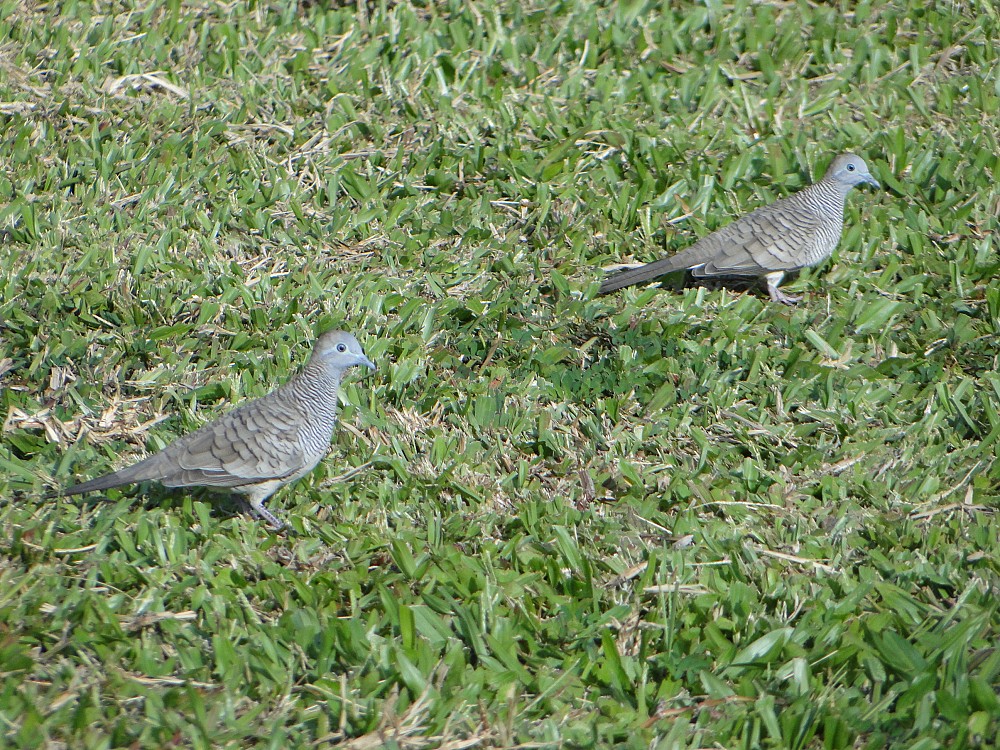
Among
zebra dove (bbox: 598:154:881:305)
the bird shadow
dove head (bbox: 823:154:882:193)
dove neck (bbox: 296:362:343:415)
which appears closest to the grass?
the bird shadow

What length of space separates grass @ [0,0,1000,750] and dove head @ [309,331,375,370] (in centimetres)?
44

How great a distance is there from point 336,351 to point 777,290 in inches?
107

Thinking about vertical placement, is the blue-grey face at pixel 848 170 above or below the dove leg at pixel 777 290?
above

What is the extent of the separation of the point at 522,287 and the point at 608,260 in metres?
0.59

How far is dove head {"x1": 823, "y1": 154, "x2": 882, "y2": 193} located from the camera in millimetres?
6449

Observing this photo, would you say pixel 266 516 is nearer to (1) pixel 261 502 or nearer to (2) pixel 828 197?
(1) pixel 261 502

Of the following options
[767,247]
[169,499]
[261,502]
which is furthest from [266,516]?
[767,247]

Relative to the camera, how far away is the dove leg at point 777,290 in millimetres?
6156

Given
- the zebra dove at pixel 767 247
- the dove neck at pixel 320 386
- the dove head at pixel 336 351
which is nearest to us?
the dove neck at pixel 320 386

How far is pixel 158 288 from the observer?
226 inches

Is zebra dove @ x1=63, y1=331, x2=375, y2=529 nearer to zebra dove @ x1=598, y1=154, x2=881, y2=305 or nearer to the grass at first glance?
the grass

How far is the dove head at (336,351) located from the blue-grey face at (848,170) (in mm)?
3253

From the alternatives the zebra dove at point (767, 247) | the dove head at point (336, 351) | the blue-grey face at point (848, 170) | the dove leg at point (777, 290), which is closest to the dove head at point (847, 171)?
the blue-grey face at point (848, 170)

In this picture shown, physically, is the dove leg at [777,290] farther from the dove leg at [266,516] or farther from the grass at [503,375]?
the dove leg at [266,516]
